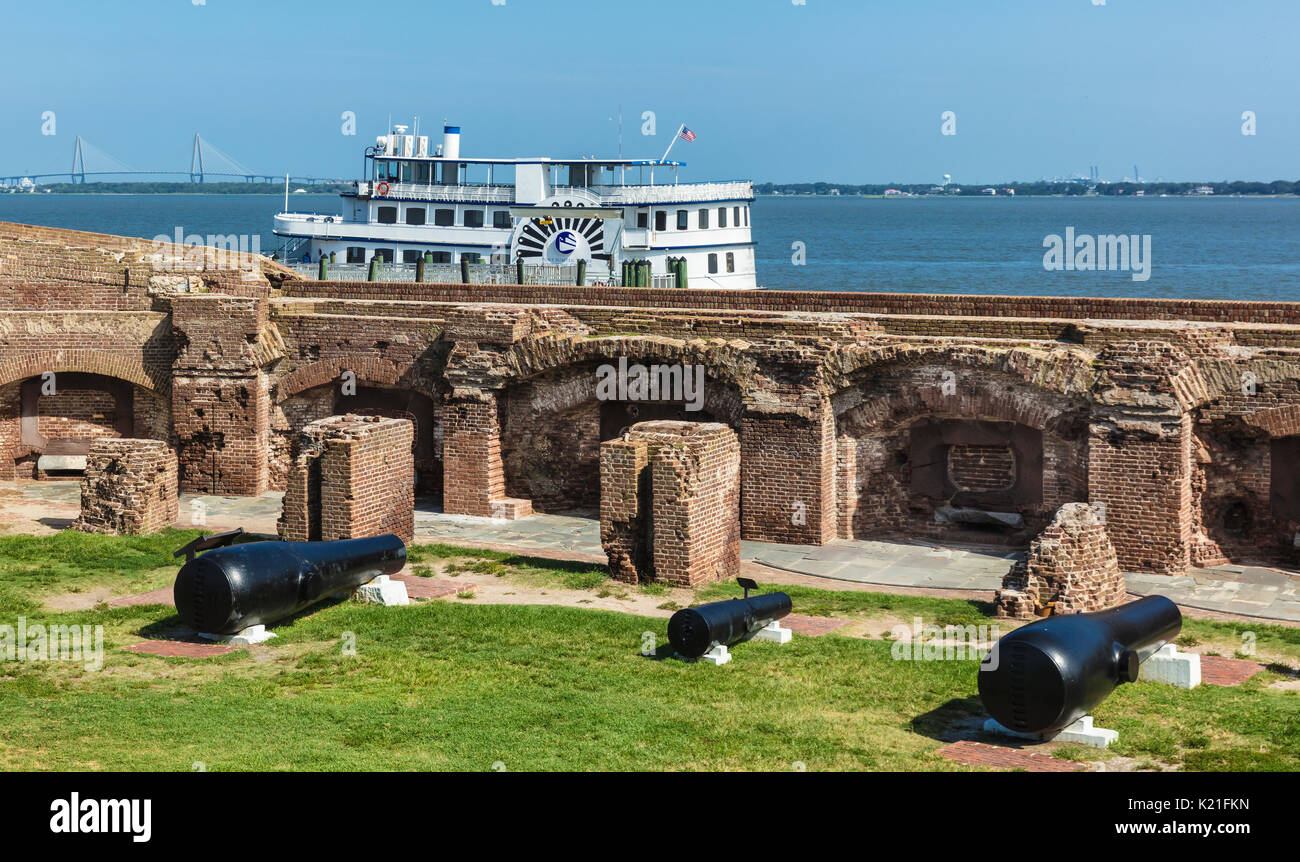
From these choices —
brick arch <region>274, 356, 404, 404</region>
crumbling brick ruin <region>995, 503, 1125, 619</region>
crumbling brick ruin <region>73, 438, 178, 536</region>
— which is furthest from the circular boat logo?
crumbling brick ruin <region>995, 503, 1125, 619</region>

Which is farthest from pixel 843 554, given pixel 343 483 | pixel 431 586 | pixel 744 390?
pixel 343 483

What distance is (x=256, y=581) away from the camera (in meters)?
14.0

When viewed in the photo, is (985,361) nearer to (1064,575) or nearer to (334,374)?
(1064,575)

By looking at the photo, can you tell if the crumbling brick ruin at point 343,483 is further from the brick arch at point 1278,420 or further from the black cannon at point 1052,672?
the brick arch at point 1278,420

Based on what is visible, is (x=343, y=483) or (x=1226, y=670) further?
(x=343, y=483)

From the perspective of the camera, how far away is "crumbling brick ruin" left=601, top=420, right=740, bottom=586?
16.6 m

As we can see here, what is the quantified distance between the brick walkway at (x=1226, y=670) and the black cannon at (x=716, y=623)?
152 inches

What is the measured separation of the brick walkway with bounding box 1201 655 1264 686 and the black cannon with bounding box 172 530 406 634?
8.13 metres

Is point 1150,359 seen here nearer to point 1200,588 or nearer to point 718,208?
point 1200,588

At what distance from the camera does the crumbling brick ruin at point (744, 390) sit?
17672 millimetres

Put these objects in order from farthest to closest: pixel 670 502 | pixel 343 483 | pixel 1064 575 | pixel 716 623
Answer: pixel 343 483 < pixel 670 502 < pixel 1064 575 < pixel 716 623

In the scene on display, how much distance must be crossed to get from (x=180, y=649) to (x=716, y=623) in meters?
4.91

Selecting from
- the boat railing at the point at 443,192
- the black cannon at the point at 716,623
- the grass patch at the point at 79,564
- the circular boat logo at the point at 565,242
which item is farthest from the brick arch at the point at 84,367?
the boat railing at the point at 443,192
